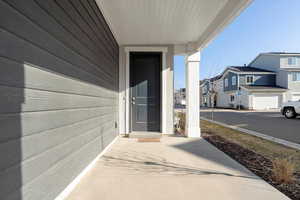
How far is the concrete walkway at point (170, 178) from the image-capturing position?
5.98ft

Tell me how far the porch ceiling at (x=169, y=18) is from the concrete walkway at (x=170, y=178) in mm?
2308

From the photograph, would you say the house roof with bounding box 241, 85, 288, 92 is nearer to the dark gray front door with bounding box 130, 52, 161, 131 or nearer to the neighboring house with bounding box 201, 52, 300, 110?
the neighboring house with bounding box 201, 52, 300, 110

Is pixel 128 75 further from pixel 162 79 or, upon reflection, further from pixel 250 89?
pixel 250 89

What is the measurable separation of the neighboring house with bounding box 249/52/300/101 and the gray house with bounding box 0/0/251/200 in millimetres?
18258

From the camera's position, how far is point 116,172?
2.36m

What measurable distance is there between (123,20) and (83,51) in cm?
149

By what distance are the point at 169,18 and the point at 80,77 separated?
203 cm

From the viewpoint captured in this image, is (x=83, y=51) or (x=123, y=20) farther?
(x=123, y=20)

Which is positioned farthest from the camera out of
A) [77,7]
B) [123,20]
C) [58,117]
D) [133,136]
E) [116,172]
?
[133,136]

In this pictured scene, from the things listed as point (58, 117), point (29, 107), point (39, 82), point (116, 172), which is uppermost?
point (39, 82)

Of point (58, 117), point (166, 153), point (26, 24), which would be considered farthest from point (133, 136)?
point (26, 24)

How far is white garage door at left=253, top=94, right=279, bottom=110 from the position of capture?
17672 mm

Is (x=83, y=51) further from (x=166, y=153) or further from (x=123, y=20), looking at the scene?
(x=166, y=153)

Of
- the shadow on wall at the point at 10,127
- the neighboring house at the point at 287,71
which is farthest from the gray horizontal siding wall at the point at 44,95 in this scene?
the neighboring house at the point at 287,71
